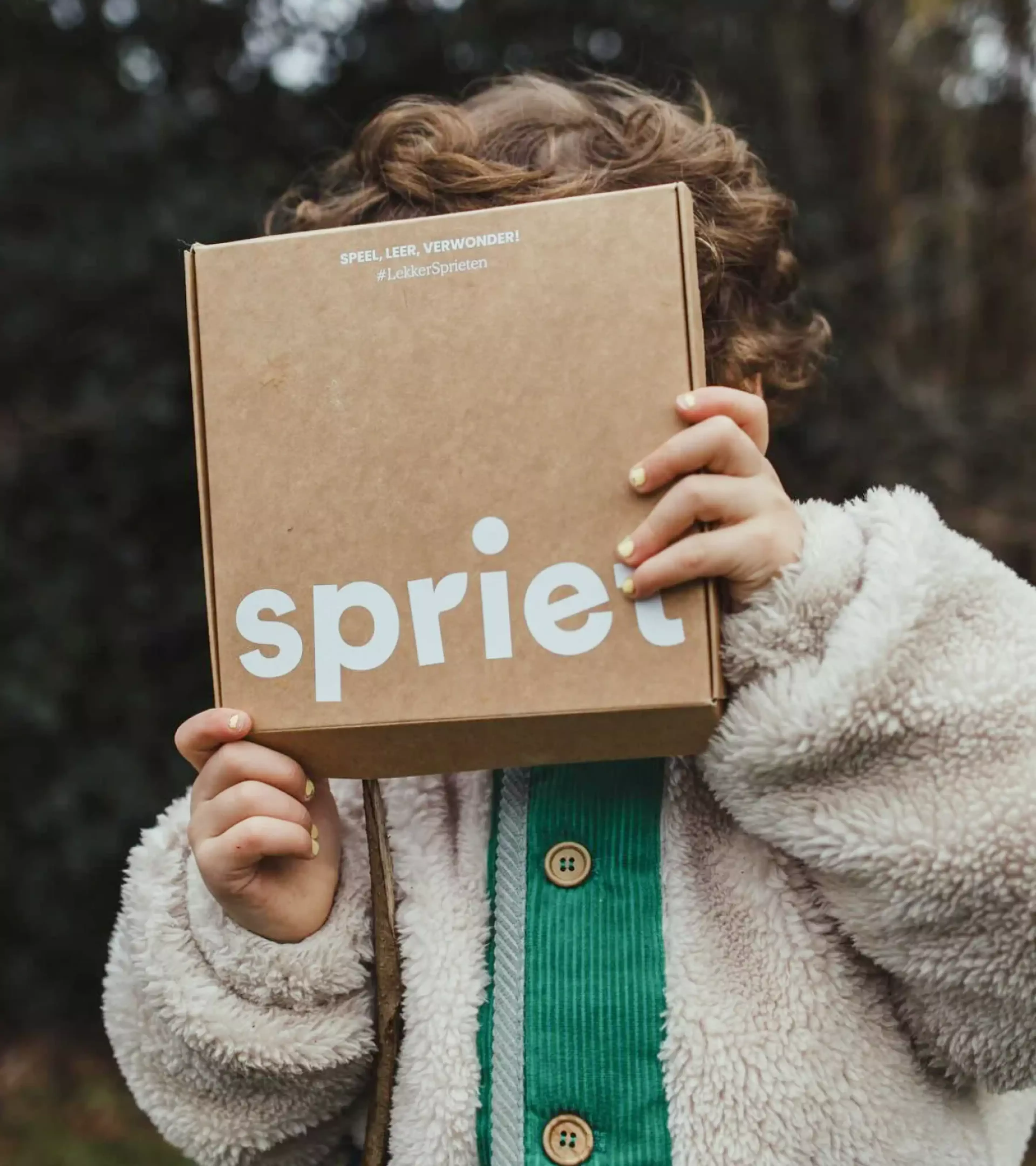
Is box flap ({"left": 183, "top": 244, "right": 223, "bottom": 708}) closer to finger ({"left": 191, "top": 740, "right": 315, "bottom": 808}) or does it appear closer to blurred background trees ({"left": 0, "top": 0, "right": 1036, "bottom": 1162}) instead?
finger ({"left": 191, "top": 740, "right": 315, "bottom": 808})

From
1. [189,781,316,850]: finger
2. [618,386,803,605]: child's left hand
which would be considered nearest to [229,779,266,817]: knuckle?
[189,781,316,850]: finger

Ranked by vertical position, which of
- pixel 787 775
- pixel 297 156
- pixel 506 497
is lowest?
pixel 787 775

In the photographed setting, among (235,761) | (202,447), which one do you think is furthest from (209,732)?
(202,447)

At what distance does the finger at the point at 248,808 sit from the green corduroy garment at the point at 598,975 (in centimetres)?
16

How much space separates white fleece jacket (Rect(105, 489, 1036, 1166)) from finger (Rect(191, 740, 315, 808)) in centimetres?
14

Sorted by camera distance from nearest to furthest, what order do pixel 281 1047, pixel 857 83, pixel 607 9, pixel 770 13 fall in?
pixel 281 1047 → pixel 607 9 → pixel 770 13 → pixel 857 83

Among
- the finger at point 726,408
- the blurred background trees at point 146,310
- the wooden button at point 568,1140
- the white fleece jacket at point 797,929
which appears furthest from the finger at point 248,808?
the blurred background trees at point 146,310

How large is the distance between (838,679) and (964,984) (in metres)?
0.21

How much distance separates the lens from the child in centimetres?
77

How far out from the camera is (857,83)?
2.53 meters

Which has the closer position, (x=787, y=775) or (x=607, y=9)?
(x=787, y=775)

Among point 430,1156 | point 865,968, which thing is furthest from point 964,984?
point 430,1156

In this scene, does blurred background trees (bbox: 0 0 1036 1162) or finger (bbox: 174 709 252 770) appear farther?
blurred background trees (bbox: 0 0 1036 1162)

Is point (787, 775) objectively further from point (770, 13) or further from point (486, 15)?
point (770, 13)
